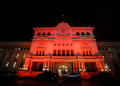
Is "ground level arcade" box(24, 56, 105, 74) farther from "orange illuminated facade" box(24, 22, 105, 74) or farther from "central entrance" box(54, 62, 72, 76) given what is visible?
"central entrance" box(54, 62, 72, 76)

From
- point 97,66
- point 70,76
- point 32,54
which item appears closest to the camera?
point 70,76

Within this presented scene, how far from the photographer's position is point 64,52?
27688 mm

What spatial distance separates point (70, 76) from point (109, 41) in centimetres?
3251

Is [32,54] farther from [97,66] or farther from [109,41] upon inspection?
[109,41]

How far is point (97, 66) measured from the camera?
23.6 meters

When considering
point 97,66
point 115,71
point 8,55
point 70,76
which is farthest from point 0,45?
point 115,71

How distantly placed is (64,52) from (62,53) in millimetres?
930

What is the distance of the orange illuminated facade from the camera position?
957 inches

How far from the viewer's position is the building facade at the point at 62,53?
24.3m

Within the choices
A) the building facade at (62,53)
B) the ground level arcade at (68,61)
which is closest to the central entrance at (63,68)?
the building facade at (62,53)

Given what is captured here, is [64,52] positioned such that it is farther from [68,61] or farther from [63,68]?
[63,68]

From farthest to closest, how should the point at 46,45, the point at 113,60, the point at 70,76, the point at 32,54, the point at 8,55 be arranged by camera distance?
the point at 8,55 < the point at 113,60 < the point at 46,45 < the point at 32,54 < the point at 70,76

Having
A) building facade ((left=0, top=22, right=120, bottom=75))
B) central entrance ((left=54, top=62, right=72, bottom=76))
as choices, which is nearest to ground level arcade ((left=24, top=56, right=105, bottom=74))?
building facade ((left=0, top=22, right=120, bottom=75))

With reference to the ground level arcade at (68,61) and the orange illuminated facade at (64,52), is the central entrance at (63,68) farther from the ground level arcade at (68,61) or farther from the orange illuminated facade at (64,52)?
the ground level arcade at (68,61)
